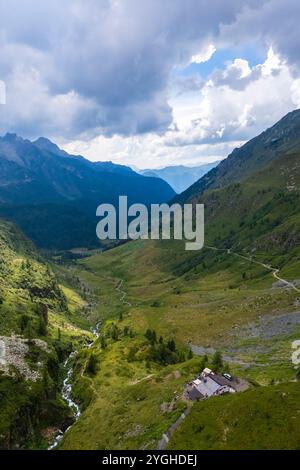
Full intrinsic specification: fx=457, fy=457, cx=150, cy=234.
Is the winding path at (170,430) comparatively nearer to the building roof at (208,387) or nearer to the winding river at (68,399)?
the building roof at (208,387)

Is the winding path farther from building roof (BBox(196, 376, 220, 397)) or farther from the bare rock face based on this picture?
the bare rock face

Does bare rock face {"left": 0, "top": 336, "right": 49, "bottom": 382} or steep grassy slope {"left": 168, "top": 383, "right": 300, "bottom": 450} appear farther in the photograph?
bare rock face {"left": 0, "top": 336, "right": 49, "bottom": 382}

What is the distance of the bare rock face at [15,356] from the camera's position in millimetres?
151500

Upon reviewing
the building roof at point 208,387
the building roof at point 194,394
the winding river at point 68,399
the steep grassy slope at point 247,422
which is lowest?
the winding river at point 68,399

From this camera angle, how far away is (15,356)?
162250 millimetres

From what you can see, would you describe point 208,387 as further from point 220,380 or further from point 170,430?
point 170,430

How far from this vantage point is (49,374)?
6535 inches

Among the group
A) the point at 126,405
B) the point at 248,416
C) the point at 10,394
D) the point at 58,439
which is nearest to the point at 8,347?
the point at 10,394

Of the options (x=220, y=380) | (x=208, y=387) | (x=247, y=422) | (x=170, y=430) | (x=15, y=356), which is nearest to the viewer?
(x=247, y=422)

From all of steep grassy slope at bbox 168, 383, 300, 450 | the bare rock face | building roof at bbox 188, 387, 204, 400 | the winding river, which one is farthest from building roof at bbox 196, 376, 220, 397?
the bare rock face

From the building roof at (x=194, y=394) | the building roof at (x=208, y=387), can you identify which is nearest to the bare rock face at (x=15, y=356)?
the building roof at (x=194, y=394)

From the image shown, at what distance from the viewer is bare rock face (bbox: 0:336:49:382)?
151500 millimetres

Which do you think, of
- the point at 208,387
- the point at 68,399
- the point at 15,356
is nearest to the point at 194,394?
the point at 208,387
